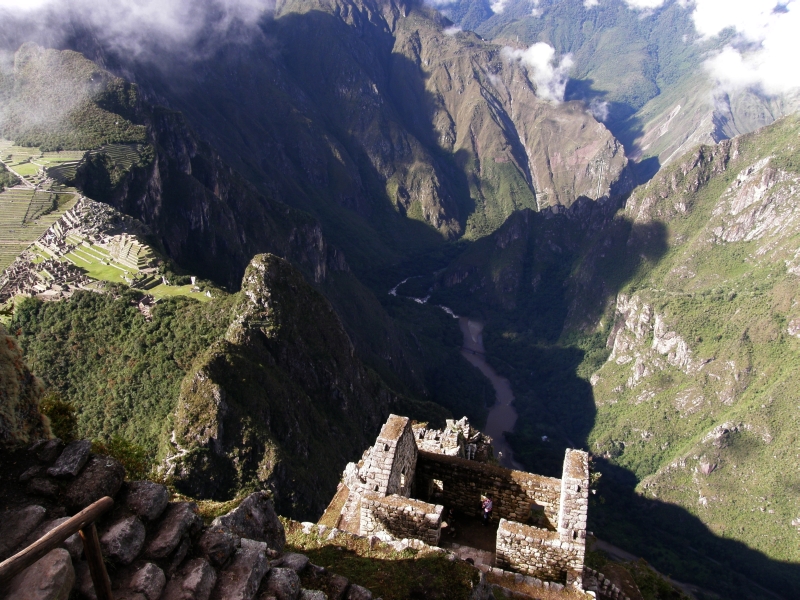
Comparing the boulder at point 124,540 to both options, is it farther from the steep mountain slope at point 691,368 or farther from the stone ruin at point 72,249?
the steep mountain slope at point 691,368

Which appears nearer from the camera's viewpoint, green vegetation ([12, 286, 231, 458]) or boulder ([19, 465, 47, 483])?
boulder ([19, 465, 47, 483])

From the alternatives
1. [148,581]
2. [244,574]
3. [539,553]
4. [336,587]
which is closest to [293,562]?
[336,587]

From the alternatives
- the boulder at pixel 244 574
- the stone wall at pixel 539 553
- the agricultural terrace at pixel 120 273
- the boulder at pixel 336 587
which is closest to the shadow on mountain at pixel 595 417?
the stone wall at pixel 539 553

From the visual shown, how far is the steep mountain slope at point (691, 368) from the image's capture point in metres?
98.2

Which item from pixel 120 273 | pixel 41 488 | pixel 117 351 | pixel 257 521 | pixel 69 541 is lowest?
pixel 69 541

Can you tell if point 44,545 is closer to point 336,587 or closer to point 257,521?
point 336,587

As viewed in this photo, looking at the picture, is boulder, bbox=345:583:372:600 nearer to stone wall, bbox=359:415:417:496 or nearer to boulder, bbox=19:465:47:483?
stone wall, bbox=359:415:417:496

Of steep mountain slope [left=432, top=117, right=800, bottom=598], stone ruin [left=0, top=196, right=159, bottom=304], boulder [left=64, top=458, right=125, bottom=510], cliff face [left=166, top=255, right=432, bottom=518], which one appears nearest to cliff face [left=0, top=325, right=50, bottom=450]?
boulder [left=64, top=458, right=125, bottom=510]

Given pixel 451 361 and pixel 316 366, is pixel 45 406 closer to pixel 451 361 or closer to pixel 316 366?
pixel 316 366

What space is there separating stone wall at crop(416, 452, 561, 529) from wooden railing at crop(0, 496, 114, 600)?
12.7 meters

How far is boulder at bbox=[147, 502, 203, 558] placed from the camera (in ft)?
26.4

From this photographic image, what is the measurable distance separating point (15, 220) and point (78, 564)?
8436 cm

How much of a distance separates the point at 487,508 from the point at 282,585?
10109 millimetres

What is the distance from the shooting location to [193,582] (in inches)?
308
